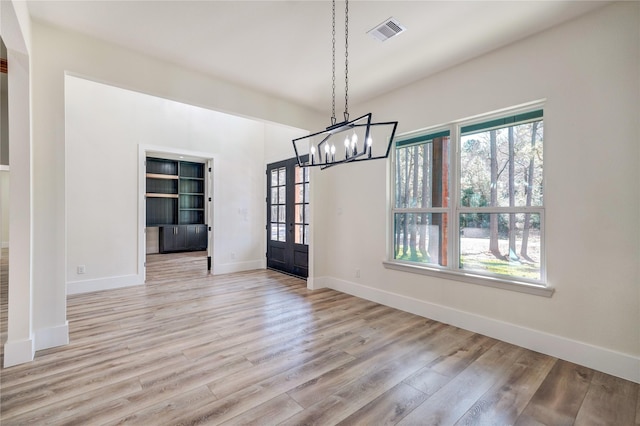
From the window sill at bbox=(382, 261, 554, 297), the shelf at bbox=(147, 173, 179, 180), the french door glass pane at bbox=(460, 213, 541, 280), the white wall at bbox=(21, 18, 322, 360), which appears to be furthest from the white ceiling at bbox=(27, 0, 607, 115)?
the shelf at bbox=(147, 173, 179, 180)

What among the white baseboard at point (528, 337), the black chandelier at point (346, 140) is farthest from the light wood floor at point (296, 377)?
the black chandelier at point (346, 140)

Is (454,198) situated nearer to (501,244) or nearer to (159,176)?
(501,244)

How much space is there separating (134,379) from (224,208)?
420 centimetres

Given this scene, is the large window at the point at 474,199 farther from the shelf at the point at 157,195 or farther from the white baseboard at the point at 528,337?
the shelf at the point at 157,195

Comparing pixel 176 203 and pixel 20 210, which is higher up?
pixel 176 203

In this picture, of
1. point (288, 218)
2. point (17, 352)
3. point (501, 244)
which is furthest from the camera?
point (288, 218)

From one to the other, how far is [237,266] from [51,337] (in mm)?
3600

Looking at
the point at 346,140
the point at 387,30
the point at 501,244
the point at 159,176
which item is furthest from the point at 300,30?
the point at 159,176

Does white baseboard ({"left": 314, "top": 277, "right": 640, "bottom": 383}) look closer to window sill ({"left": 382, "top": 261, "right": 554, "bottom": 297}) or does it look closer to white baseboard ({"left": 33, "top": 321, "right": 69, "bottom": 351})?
window sill ({"left": 382, "top": 261, "right": 554, "bottom": 297})

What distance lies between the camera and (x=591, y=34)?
2.44 meters

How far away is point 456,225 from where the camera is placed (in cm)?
338

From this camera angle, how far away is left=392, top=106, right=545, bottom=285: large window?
9.36 feet

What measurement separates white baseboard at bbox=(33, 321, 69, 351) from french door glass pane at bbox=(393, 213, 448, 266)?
3.74 metres

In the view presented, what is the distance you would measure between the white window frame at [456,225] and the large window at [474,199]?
1 centimetres
